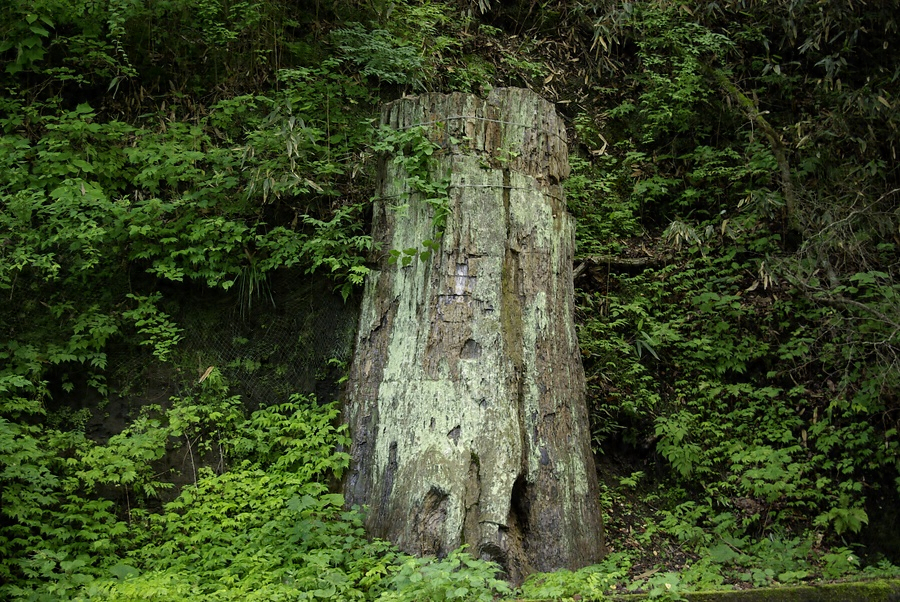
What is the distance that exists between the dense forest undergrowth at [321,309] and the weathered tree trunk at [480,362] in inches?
10.5

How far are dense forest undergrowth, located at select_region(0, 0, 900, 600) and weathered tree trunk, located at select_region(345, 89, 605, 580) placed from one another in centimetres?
27

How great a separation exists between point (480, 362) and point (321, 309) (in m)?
1.92

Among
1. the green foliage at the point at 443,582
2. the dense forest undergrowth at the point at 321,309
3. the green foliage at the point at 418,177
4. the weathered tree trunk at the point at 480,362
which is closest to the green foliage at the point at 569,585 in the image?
the dense forest undergrowth at the point at 321,309

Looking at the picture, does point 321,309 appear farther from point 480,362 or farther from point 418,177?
point 480,362

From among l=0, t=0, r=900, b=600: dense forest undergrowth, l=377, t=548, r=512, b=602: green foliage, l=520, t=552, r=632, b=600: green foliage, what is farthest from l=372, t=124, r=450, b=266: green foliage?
l=520, t=552, r=632, b=600: green foliage

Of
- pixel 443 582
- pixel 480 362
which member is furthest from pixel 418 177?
pixel 443 582

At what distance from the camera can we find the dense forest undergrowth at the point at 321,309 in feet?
16.6

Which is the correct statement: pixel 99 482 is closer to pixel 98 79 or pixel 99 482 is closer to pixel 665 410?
pixel 98 79

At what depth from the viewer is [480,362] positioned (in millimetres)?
5273

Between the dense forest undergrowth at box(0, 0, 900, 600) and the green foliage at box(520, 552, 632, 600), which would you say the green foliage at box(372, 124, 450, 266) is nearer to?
the dense forest undergrowth at box(0, 0, 900, 600)

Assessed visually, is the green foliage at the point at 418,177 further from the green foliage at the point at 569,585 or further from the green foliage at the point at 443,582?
the green foliage at the point at 569,585

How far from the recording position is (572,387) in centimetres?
561

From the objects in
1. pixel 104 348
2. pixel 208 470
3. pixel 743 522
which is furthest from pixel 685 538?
pixel 104 348

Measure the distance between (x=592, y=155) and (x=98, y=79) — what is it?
555cm
